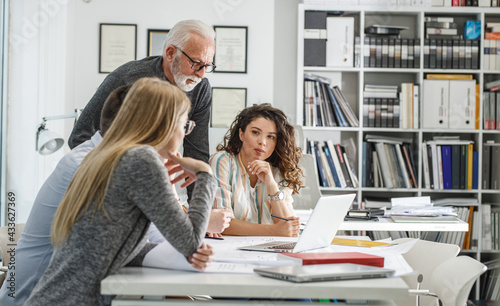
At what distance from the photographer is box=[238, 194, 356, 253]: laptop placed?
1705 mm

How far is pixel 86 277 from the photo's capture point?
1.34m

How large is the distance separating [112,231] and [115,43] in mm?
3147

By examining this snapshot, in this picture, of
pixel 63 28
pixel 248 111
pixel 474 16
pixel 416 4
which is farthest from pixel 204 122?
pixel 474 16

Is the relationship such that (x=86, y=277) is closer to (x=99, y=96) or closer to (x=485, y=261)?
(x=99, y=96)

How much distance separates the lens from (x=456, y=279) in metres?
1.80

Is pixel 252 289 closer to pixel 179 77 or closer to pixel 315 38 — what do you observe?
pixel 179 77

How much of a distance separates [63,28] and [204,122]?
70.6 inches

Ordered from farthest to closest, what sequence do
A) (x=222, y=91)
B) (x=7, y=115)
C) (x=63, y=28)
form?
(x=222, y=91) < (x=63, y=28) < (x=7, y=115)

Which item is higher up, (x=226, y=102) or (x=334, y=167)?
(x=226, y=102)

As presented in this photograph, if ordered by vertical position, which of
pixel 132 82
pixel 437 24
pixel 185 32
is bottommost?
pixel 132 82

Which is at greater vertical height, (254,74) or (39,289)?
(254,74)

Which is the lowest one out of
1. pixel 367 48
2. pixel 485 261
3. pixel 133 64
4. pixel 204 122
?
pixel 485 261

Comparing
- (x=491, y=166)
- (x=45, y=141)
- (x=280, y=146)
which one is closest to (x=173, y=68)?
(x=280, y=146)

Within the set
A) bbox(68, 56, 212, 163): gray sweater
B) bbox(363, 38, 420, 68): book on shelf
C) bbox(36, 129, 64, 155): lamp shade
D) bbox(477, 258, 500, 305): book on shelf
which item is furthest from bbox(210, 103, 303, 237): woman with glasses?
bbox(477, 258, 500, 305): book on shelf
